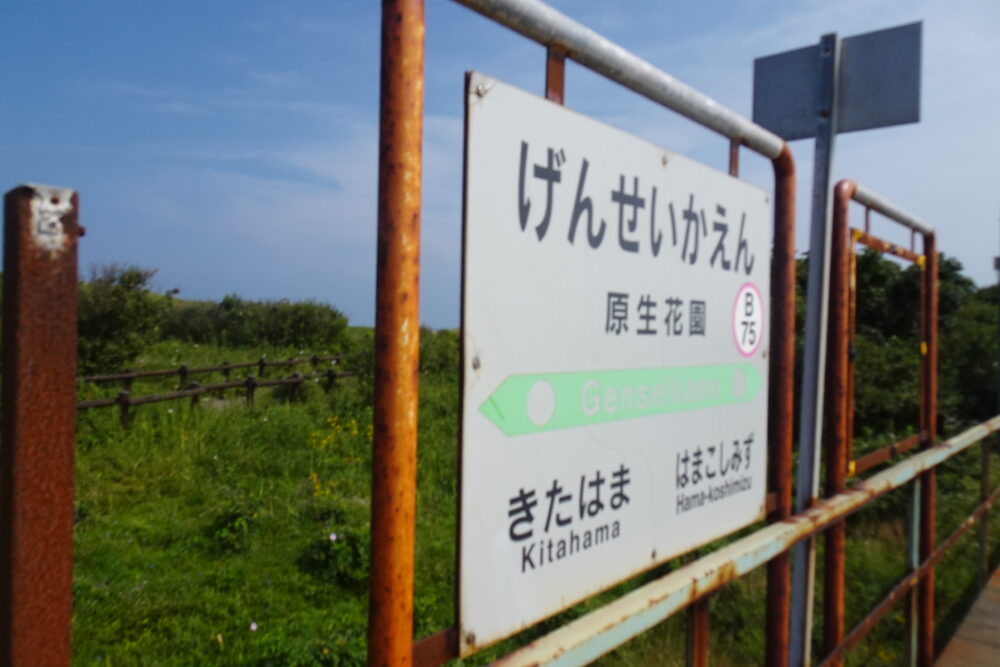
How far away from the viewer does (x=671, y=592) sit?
1264 mm

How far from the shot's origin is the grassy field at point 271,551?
13.0 ft

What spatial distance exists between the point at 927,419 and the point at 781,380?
4.78ft

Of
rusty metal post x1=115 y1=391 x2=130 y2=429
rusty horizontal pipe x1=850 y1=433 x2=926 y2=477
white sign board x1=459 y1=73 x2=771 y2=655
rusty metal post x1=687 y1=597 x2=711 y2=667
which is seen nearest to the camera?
white sign board x1=459 y1=73 x2=771 y2=655

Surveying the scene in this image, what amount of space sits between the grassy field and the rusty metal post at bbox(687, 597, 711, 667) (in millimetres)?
1819

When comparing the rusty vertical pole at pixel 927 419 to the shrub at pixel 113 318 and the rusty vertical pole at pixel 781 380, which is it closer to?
the rusty vertical pole at pixel 781 380

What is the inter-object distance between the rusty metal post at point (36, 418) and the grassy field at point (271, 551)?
9.69 feet

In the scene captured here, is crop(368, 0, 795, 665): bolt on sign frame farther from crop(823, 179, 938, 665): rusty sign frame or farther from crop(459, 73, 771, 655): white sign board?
crop(823, 179, 938, 665): rusty sign frame

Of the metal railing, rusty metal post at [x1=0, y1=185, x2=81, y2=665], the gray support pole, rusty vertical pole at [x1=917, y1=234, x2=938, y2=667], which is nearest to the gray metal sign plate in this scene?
the gray support pole

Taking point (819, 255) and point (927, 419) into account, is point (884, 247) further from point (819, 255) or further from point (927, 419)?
point (927, 419)

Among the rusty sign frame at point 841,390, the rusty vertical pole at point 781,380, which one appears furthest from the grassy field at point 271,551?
the rusty vertical pole at point 781,380

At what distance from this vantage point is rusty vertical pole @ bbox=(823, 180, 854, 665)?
6.81 feet

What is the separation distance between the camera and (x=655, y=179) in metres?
1.30

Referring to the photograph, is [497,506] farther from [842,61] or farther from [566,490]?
[842,61]

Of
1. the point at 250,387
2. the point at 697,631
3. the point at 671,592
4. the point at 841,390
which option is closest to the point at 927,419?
the point at 841,390
